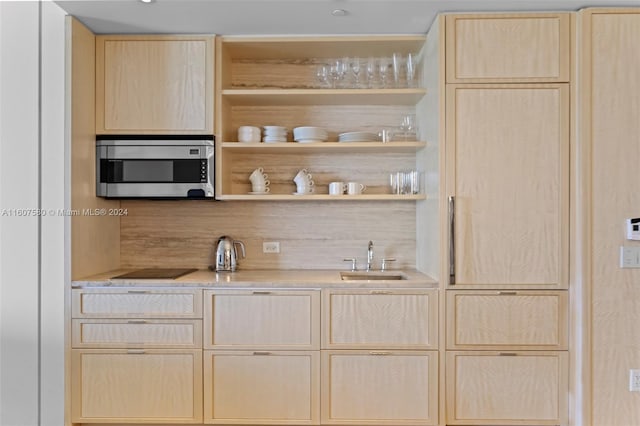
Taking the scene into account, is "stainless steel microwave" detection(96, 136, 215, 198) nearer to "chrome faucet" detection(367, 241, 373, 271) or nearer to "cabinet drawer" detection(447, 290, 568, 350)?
"chrome faucet" detection(367, 241, 373, 271)

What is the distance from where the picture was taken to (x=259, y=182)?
2918mm

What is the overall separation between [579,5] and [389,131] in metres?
1.16

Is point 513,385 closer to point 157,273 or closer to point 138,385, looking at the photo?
point 138,385

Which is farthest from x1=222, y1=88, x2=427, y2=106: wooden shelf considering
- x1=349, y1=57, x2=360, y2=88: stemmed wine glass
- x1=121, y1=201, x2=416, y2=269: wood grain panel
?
x1=121, y1=201, x2=416, y2=269: wood grain panel

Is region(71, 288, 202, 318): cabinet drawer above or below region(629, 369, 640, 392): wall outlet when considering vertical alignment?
above

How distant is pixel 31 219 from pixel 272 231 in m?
1.36

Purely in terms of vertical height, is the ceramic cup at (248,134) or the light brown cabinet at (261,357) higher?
the ceramic cup at (248,134)

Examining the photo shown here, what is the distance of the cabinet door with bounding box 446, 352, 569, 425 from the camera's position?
95.7 inches

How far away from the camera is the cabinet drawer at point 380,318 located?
96.7 inches

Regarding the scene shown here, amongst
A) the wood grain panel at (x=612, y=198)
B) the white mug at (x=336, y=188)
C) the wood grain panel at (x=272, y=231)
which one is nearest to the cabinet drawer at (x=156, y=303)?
the wood grain panel at (x=272, y=231)

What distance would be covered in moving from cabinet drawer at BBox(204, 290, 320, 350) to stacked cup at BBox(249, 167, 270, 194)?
702 millimetres

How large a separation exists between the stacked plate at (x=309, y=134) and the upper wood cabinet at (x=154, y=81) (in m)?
0.52

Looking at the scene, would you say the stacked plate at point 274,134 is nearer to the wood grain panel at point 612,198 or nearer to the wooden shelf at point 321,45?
the wooden shelf at point 321,45

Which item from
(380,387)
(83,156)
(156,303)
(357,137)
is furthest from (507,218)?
(83,156)
